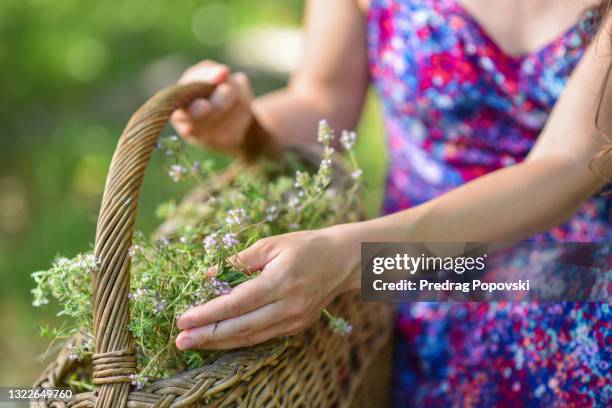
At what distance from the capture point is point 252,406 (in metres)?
0.88

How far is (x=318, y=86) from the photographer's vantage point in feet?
5.00

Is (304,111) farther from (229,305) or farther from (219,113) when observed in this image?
(229,305)

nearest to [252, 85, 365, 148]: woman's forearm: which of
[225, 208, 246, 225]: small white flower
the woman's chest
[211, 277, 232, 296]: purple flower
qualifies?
the woman's chest

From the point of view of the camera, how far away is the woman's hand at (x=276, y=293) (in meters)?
0.83

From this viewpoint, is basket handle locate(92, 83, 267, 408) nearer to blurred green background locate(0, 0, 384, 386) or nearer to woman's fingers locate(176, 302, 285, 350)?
woman's fingers locate(176, 302, 285, 350)

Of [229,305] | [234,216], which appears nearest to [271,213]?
[234,216]

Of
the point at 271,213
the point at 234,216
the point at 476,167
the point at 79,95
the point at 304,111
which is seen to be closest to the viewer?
the point at 234,216

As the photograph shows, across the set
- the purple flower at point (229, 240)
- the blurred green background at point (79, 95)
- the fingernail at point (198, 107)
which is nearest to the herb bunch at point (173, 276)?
the purple flower at point (229, 240)

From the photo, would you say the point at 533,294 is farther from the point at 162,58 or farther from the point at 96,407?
the point at 162,58

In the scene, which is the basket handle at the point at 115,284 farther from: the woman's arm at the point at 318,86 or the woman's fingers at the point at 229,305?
the woman's arm at the point at 318,86

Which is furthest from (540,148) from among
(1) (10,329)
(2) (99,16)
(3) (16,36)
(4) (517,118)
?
(2) (99,16)

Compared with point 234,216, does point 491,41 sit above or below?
above

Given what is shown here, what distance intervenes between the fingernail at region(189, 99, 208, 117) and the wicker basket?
0.26 ft

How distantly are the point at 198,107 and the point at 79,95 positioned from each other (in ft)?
7.38
